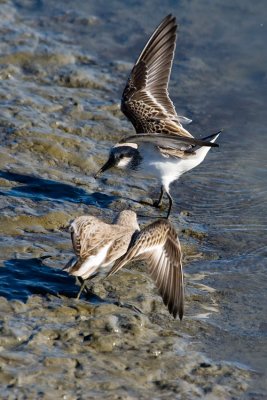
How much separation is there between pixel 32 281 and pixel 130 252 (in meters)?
0.76

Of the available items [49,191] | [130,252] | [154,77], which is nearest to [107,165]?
[49,191]

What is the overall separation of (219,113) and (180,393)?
5328mm

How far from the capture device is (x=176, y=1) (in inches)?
486

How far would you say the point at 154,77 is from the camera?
874 centimetres

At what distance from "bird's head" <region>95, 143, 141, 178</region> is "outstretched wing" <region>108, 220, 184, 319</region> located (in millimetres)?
1646

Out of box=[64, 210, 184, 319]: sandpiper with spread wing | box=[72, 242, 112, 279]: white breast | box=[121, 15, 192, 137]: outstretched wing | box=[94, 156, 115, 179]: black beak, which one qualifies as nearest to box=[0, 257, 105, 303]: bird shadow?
box=[64, 210, 184, 319]: sandpiper with spread wing

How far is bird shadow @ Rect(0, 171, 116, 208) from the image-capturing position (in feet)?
25.1

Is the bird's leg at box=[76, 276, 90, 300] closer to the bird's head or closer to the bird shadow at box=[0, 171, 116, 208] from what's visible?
the bird shadow at box=[0, 171, 116, 208]

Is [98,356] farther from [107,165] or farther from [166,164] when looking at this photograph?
[107,165]

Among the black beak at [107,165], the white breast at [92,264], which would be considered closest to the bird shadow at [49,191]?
the black beak at [107,165]

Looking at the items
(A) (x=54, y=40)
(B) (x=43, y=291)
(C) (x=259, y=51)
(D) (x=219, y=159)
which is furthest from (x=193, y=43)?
(B) (x=43, y=291)

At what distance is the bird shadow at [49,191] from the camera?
7.66 meters

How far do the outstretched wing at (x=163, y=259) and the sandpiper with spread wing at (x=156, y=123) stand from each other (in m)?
0.73

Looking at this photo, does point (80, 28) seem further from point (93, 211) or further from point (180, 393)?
point (180, 393)
